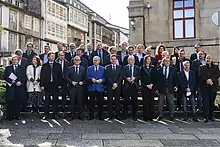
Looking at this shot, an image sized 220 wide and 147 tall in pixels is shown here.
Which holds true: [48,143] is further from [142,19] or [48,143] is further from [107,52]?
[142,19]

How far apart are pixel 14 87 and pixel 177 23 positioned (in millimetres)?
13969

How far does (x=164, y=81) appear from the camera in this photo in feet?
36.3

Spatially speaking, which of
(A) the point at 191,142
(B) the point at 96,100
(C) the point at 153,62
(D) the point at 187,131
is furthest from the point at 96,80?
(A) the point at 191,142

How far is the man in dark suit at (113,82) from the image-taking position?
11.0 metres

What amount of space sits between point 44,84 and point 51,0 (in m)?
51.8

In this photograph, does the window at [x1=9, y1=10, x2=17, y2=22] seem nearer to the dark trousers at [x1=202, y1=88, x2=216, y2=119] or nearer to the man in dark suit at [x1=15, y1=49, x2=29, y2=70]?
the man in dark suit at [x1=15, y1=49, x2=29, y2=70]

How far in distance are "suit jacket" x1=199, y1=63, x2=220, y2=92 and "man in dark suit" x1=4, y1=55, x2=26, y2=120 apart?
5499 millimetres

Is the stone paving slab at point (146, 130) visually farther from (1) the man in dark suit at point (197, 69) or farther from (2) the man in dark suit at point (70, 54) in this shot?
(2) the man in dark suit at point (70, 54)

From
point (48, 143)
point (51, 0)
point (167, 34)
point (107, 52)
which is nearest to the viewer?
point (48, 143)

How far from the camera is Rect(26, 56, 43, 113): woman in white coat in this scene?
1128cm

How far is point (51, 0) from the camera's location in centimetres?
6078

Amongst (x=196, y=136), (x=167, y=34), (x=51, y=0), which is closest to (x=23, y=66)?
(x=196, y=136)

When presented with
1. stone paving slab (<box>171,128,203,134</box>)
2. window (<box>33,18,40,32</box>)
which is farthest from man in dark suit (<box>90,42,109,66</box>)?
window (<box>33,18,40,32</box>)

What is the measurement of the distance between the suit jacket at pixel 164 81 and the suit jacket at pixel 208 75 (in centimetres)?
82
